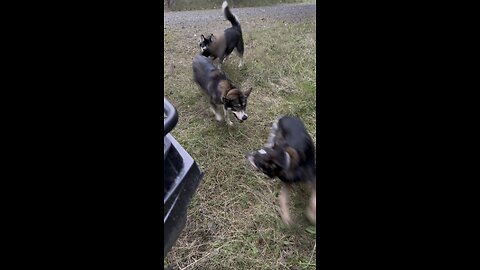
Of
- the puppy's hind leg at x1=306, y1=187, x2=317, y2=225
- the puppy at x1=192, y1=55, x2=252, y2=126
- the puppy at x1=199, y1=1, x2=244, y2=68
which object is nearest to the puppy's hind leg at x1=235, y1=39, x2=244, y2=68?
the puppy at x1=199, y1=1, x2=244, y2=68

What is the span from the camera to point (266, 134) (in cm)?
419

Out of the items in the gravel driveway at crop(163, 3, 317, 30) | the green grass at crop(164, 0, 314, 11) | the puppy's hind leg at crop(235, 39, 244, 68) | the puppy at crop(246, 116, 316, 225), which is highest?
the green grass at crop(164, 0, 314, 11)

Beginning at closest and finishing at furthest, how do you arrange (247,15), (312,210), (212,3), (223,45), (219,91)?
1. (312,210)
2. (219,91)
3. (223,45)
4. (247,15)
5. (212,3)

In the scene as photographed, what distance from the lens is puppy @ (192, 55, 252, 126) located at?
4.13 metres

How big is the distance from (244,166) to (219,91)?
3.68 feet

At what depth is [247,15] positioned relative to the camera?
30.8ft

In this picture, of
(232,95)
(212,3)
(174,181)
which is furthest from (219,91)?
(212,3)

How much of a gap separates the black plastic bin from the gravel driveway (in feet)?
22.2

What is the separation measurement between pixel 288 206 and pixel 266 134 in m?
1.23

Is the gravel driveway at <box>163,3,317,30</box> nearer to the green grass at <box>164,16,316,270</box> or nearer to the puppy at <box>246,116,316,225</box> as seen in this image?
the green grass at <box>164,16,316,270</box>

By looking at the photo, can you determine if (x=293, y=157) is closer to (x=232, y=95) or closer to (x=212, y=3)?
(x=232, y=95)

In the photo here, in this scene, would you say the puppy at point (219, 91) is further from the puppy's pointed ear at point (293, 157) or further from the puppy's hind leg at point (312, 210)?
the puppy's hind leg at point (312, 210)
